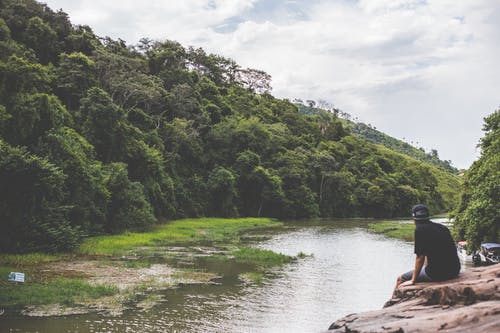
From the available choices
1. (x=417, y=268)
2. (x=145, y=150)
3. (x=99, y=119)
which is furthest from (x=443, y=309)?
(x=145, y=150)

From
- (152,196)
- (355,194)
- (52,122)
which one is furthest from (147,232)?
(355,194)

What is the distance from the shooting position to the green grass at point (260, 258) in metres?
34.2

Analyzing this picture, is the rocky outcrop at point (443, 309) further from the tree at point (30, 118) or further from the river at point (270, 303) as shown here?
the tree at point (30, 118)

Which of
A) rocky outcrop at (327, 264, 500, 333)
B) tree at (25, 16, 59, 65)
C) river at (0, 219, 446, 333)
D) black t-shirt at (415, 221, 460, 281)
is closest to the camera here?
rocky outcrop at (327, 264, 500, 333)

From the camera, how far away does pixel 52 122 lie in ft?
125

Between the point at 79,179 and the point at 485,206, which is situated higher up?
Result: the point at 79,179

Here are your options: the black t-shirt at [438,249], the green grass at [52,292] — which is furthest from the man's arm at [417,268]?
the green grass at [52,292]

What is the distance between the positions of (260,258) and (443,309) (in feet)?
93.2

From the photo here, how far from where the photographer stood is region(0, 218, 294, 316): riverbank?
67.7 ft

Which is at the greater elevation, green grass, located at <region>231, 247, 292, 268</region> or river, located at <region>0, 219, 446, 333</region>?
green grass, located at <region>231, 247, 292, 268</region>

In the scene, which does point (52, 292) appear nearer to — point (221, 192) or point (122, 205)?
point (122, 205)

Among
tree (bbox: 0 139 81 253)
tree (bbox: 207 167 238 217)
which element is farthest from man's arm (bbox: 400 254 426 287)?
tree (bbox: 207 167 238 217)

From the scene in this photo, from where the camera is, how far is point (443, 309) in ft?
25.7

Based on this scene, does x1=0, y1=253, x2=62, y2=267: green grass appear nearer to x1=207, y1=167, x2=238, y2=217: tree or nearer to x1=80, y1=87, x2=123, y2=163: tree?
x1=80, y1=87, x2=123, y2=163: tree
